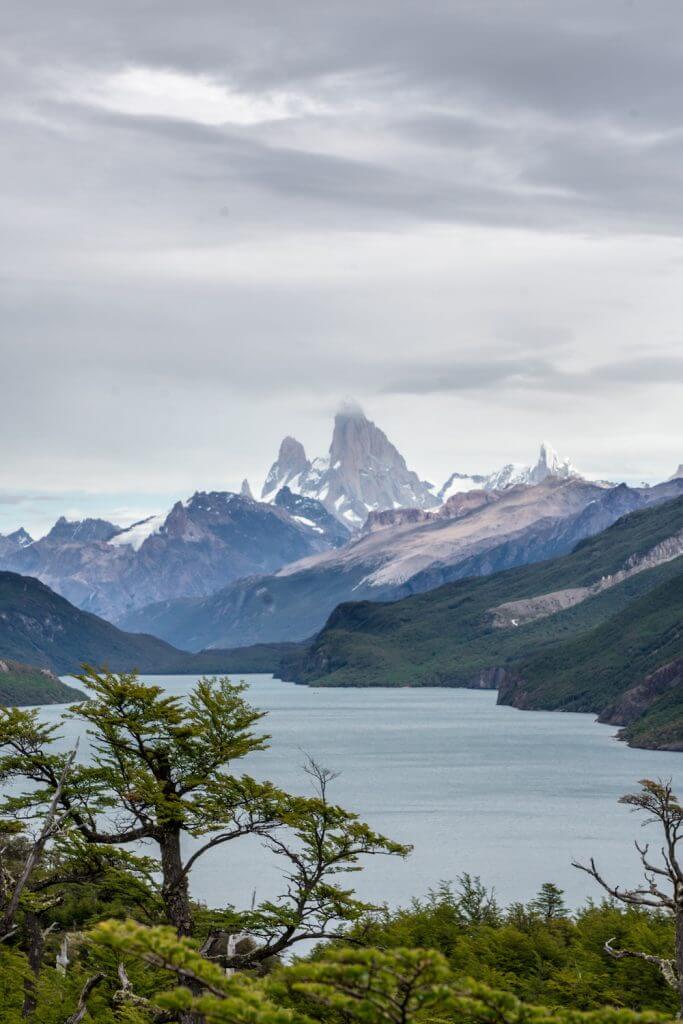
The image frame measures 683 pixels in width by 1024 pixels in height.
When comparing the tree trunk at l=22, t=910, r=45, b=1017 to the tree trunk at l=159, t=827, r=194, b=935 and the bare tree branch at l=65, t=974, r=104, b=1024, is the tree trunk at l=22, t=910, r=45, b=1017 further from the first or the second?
the bare tree branch at l=65, t=974, r=104, b=1024

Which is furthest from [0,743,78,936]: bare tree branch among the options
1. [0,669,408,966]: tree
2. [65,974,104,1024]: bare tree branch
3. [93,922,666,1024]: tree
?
[93,922,666,1024]: tree

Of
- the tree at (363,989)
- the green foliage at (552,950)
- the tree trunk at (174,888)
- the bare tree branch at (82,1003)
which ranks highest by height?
the tree at (363,989)

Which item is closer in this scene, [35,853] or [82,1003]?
[35,853]

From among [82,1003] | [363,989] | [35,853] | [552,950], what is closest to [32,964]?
[82,1003]

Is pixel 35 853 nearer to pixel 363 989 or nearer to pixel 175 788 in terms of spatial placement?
pixel 363 989

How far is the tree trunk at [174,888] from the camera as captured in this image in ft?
119

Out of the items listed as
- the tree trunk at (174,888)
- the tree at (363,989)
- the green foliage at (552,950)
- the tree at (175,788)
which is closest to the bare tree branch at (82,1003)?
the tree trunk at (174,888)

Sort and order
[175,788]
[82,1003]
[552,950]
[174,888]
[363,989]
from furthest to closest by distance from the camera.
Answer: [552,950] → [175,788] → [174,888] → [82,1003] → [363,989]

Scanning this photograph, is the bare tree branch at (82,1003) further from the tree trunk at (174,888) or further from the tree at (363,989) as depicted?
the tree at (363,989)

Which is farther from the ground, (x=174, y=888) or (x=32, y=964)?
(x=174, y=888)

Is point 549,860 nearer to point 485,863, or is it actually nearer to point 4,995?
point 485,863

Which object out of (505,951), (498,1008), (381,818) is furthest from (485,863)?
(498,1008)

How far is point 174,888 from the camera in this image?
36500mm

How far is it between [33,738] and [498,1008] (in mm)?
26137
